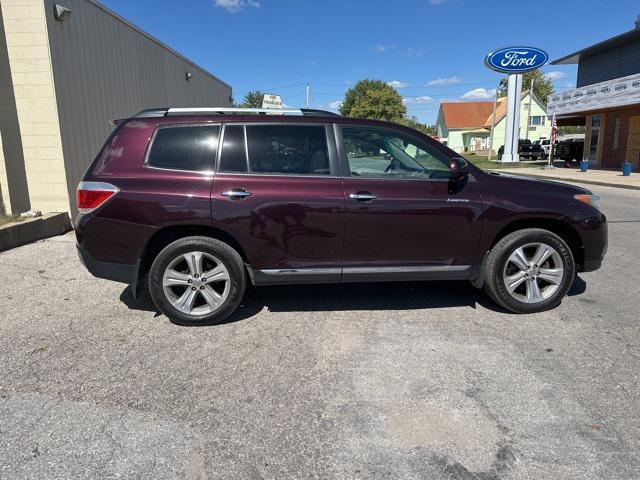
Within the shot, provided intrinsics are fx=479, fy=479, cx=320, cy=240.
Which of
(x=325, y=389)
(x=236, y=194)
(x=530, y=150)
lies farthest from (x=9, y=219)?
(x=530, y=150)

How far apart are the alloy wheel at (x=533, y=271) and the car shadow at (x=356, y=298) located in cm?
30

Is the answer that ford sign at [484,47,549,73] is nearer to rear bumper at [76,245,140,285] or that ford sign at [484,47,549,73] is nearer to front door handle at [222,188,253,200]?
front door handle at [222,188,253,200]

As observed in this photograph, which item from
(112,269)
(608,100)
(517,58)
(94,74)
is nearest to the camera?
(112,269)

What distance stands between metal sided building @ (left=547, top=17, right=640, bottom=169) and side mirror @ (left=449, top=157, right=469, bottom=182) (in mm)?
21198

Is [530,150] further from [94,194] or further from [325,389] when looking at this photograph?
[325,389]

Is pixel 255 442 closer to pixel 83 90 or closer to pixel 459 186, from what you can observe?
pixel 459 186

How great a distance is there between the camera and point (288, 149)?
14.0ft

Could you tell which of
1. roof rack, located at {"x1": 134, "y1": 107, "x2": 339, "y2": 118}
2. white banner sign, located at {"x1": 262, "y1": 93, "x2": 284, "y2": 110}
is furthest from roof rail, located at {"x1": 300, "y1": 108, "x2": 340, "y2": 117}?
white banner sign, located at {"x1": 262, "y1": 93, "x2": 284, "y2": 110}

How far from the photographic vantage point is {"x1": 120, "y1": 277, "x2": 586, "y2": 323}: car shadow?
15.5 ft

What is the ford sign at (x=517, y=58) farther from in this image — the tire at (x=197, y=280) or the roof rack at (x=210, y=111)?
the tire at (x=197, y=280)

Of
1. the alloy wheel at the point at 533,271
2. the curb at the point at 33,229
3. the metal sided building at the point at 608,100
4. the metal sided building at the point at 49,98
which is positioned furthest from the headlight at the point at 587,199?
the metal sided building at the point at 608,100

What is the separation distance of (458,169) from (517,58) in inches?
1097

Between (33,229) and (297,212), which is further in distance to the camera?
(33,229)

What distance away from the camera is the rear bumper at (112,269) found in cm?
416
